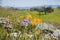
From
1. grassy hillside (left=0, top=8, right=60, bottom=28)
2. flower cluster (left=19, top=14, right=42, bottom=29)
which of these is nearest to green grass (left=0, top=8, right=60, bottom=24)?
grassy hillside (left=0, top=8, right=60, bottom=28)

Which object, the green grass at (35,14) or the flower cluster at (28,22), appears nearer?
the flower cluster at (28,22)

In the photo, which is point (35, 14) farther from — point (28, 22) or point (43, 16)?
point (28, 22)

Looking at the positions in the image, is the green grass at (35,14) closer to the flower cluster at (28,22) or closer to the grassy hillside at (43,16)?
the grassy hillside at (43,16)

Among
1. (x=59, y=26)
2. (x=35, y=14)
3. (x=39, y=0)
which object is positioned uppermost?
(x=39, y=0)

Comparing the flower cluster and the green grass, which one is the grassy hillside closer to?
the green grass

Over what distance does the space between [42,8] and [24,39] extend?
0.95 metres

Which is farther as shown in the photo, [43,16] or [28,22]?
[43,16]

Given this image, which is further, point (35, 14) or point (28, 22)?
point (35, 14)

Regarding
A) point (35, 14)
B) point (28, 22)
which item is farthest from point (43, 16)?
point (28, 22)

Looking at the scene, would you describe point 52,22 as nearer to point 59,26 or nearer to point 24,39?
point 59,26

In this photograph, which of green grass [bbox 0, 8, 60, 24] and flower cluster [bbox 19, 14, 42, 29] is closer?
flower cluster [bbox 19, 14, 42, 29]

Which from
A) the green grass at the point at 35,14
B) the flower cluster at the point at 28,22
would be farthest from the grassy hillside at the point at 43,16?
the flower cluster at the point at 28,22

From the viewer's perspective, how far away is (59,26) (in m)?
2.01

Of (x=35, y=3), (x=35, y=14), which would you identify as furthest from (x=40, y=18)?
(x=35, y=3)
